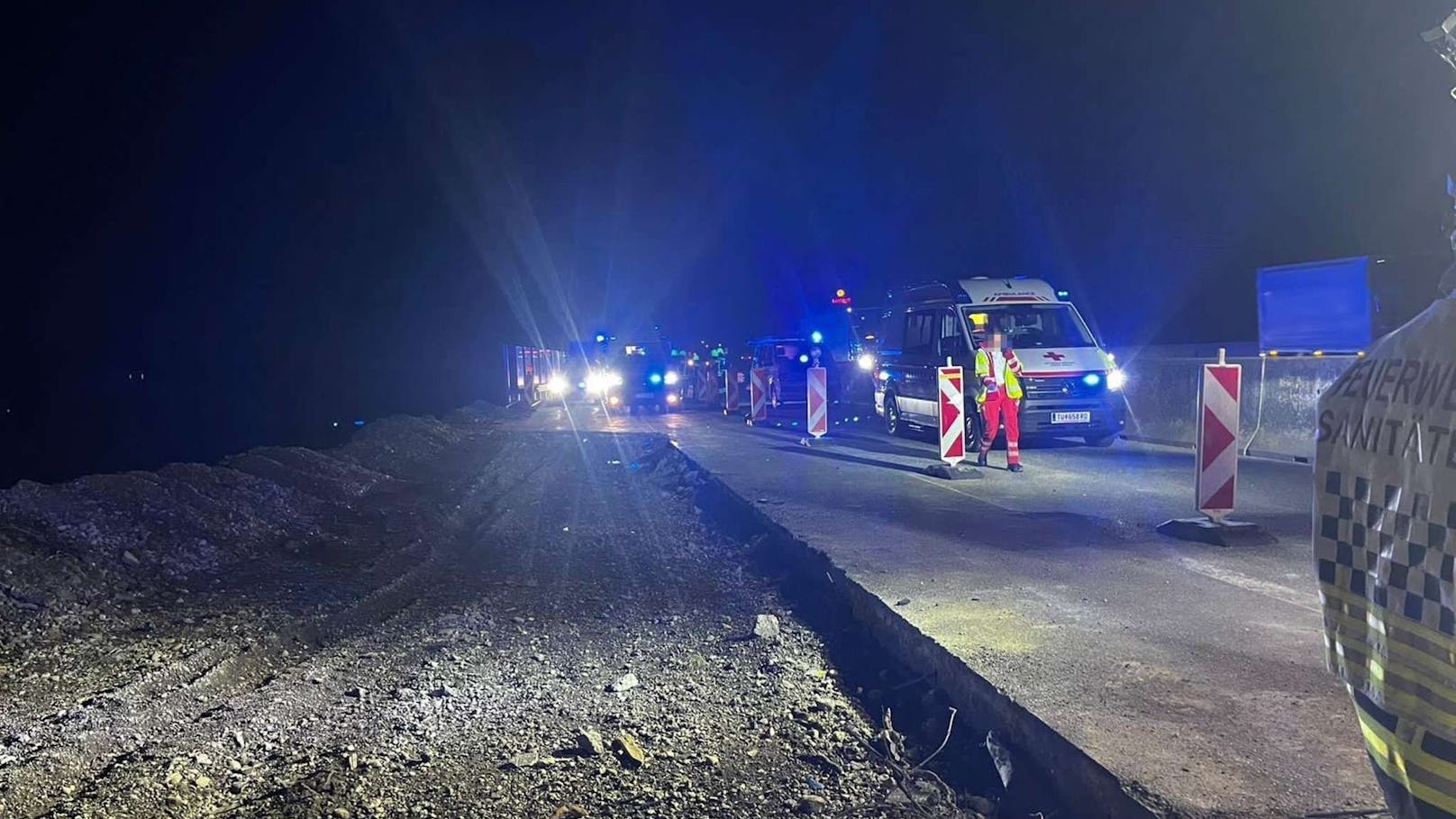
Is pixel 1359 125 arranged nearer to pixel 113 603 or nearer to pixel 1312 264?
pixel 1312 264

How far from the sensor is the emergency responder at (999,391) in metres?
11.6

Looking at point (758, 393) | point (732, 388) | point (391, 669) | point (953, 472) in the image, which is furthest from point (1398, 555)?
point (732, 388)

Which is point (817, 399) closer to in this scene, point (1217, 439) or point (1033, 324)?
point (1033, 324)

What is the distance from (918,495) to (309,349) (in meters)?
46.9

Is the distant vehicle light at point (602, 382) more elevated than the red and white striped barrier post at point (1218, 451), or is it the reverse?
the distant vehicle light at point (602, 382)

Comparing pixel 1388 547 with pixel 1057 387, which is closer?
pixel 1388 547

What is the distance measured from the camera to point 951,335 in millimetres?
15594

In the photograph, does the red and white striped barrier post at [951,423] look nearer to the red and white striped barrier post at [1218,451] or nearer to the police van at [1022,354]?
the police van at [1022,354]

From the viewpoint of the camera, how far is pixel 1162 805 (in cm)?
304

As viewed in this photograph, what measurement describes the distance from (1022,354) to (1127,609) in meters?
9.52

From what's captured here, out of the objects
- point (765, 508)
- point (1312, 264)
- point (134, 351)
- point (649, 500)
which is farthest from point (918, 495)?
point (134, 351)

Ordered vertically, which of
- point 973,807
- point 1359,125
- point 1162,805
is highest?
point 1359,125

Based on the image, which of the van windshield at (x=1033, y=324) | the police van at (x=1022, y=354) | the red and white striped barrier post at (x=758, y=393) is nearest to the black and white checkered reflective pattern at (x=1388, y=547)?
the police van at (x=1022, y=354)

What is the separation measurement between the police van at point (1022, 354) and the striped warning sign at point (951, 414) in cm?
281
